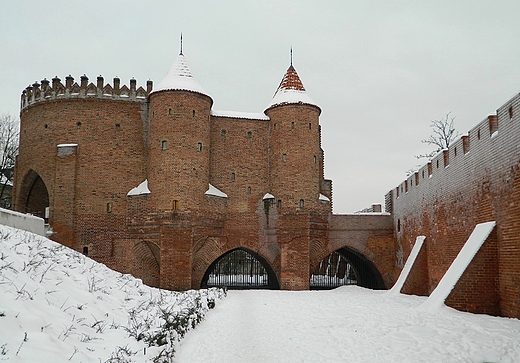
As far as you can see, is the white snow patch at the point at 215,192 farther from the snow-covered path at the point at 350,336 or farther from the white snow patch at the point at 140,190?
the snow-covered path at the point at 350,336

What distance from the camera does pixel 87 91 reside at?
2258 centimetres

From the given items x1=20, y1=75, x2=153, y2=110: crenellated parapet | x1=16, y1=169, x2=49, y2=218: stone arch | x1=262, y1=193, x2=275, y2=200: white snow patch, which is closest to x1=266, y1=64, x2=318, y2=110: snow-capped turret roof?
x1=262, y1=193, x2=275, y2=200: white snow patch

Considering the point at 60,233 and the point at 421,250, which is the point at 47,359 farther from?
the point at 60,233

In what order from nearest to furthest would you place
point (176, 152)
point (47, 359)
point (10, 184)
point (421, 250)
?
point (47, 359)
point (421, 250)
point (176, 152)
point (10, 184)

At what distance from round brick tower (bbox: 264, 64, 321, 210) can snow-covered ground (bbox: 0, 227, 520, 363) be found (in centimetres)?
1015

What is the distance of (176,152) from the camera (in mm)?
20734

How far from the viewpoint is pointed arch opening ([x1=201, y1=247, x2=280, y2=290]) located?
23.6 m

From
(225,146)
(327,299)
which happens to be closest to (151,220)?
(225,146)

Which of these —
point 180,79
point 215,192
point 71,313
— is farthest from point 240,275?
point 71,313

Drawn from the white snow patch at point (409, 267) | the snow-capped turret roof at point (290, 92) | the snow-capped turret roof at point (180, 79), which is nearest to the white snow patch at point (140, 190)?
the snow-capped turret roof at point (180, 79)

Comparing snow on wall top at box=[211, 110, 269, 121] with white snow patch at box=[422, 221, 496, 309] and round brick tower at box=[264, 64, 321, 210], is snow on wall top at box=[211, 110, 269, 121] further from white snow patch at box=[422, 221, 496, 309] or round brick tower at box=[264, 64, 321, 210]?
white snow patch at box=[422, 221, 496, 309]

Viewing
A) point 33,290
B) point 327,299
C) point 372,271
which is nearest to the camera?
point 33,290

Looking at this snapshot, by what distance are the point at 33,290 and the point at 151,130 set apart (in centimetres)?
1557

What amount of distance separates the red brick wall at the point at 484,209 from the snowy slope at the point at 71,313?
21.9ft
